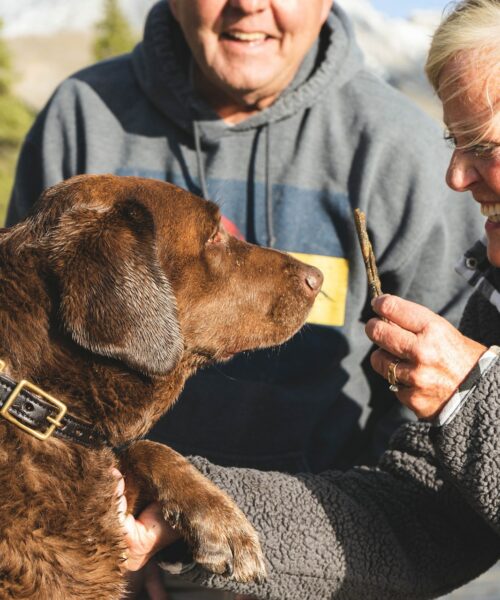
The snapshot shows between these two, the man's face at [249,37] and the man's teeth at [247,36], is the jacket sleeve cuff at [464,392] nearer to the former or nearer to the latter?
the man's face at [249,37]

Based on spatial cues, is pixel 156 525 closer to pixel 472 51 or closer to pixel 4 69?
pixel 472 51

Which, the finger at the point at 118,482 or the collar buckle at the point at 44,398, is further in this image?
the finger at the point at 118,482

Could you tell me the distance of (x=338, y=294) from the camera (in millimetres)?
3854

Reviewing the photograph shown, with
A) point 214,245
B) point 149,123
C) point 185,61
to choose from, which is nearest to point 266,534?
point 214,245

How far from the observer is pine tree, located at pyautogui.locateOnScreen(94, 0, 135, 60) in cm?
3966

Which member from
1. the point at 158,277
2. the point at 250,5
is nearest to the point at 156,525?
the point at 158,277

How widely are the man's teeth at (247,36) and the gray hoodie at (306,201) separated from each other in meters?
0.29

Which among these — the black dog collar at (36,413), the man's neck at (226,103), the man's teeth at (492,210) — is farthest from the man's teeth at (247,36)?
the black dog collar at (36,413)

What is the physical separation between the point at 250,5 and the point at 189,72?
0.52 m

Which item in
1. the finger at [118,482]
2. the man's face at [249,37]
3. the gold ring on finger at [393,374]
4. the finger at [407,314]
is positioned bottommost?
the finger at [118,482]

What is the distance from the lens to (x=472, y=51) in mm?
2777

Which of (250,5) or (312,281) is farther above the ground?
(250,5)

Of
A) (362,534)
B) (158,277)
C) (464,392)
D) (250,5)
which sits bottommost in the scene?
(362,534)

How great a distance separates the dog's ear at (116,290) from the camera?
95.2 inches
